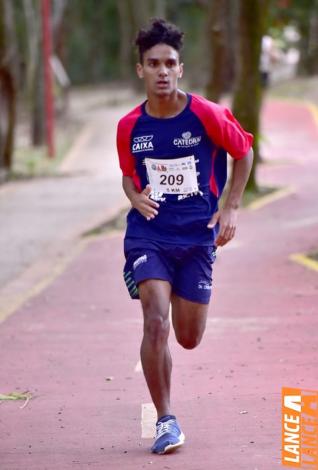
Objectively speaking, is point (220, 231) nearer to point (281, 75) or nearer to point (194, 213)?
point (194, 213)

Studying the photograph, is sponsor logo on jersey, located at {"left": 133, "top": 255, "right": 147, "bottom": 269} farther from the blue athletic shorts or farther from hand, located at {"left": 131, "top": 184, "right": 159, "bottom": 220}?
hand, located at {"left": 131, "top": 184, "right": 159, "bottom": 220}

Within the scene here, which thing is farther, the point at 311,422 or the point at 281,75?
the point at 281,75

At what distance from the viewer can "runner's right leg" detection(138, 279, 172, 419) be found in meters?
6.23

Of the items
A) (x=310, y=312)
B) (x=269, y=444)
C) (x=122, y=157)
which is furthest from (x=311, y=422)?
(x=310, y=312)

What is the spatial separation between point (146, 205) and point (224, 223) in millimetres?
427

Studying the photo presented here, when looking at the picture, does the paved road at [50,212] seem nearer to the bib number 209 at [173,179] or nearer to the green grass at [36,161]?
the green grass at [36,161]

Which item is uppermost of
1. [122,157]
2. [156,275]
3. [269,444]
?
[122,157]

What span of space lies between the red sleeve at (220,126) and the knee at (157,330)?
3.15 ft

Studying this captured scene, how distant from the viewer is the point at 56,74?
33594 millimetres

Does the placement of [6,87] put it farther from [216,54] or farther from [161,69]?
[161,69]

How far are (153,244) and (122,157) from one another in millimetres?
516

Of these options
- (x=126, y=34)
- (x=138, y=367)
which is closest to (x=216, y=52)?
(x=138, y=367)

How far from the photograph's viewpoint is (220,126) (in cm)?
632
